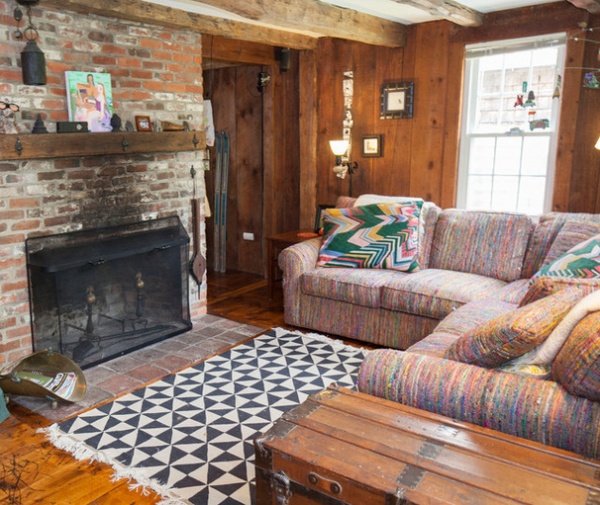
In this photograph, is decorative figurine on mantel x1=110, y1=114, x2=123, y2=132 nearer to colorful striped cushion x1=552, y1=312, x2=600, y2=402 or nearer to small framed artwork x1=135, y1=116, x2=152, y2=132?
small framed artwork x1=135, y1=116, x2=152, y2=132

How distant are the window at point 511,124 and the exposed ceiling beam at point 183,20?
60.7 inches

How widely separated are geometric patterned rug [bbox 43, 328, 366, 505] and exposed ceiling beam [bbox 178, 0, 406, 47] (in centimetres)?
209

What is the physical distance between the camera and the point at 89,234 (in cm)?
352

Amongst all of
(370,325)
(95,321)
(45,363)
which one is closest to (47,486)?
(45,363)

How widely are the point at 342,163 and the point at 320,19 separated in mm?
1416

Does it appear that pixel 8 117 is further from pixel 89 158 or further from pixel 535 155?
pixel 535 155

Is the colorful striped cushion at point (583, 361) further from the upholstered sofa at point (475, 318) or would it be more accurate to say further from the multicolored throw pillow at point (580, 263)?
the multicolored throw pillow at point (580, 263)

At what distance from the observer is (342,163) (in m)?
4.96

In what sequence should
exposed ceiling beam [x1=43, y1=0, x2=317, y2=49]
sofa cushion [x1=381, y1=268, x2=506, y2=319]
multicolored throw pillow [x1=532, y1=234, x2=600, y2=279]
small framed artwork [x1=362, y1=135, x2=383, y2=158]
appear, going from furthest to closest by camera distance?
small framed artwork [x1=362, y1=135, x2=383, y2=158]
sofa cushion [x1=381, y1=268, x2=506, y2=319]
exposed ceiling beam [x1=43, y1=0, x2=317, y2=49]
multicolored throw pillow [x1=532, y1=234, x2=600, y2=279]

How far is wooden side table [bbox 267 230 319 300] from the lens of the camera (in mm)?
4520

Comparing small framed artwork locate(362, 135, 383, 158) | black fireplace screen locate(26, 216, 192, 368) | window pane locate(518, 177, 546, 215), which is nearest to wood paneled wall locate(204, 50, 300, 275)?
small framed artwork locate(362, 135, 383, 158)

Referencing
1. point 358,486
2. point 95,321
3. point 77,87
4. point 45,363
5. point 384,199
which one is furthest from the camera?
point 384,199

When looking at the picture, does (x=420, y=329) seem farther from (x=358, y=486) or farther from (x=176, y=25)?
(x=176, y=25)

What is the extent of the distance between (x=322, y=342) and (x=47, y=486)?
2.01 m
